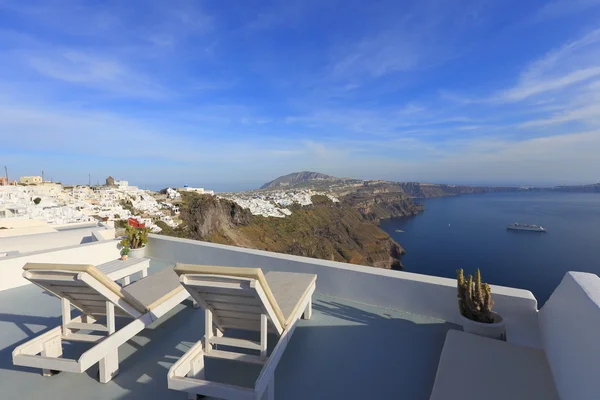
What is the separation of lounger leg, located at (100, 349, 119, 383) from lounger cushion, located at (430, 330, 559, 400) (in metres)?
2.12

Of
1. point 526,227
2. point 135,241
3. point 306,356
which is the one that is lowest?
point 526,227

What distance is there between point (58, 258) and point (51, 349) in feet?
9.65

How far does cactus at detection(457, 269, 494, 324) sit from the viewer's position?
2.37m

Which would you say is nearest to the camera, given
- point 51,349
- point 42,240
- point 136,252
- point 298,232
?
point 51,349

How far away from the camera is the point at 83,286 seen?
6.06ft

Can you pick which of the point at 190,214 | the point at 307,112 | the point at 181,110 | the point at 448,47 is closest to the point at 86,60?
the point at 181,110

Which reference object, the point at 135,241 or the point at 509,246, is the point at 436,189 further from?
the point at 135,241

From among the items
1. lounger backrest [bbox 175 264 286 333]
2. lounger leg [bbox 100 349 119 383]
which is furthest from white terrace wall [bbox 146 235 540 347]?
lounger leg [bbox 100 349 119 383]

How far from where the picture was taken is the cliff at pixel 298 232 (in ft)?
141

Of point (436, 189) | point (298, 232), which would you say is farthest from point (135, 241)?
point (436, 189)

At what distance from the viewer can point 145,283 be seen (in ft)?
9.04

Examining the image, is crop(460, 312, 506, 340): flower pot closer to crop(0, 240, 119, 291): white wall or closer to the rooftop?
the rooftop

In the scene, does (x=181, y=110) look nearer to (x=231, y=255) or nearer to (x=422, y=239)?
(x=231, y=255)

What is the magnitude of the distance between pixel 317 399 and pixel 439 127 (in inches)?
1630
